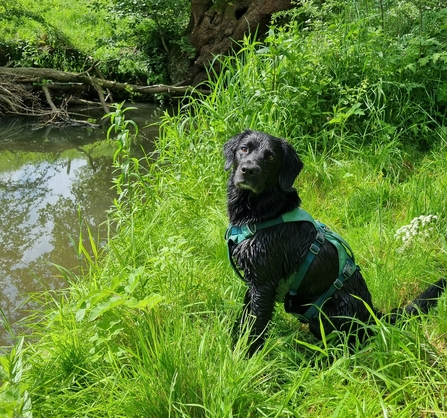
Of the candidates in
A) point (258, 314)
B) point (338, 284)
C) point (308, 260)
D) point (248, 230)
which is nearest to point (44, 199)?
point (248, 230)

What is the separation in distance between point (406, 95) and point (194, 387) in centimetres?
373

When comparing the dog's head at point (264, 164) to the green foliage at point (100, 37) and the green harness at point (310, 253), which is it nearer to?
the green harness at point (310, 253)

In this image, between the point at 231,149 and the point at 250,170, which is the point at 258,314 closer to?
the point at 250,170

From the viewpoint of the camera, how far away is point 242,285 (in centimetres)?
257

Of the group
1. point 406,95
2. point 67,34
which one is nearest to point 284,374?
point 406,95

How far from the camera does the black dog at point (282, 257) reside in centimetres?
214

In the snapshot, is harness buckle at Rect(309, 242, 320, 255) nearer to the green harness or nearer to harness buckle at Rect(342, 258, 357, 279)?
the green harness

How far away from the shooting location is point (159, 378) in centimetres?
169

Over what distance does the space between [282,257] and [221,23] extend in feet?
27.3

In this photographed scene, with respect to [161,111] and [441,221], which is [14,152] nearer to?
[161,111]

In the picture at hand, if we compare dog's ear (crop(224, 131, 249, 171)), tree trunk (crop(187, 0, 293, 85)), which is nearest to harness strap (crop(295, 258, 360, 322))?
dog's ear (crop(224, 131, 249, 171))

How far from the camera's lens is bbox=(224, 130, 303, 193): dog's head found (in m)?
2.13

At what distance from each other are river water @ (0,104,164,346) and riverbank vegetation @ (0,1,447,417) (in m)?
0.29

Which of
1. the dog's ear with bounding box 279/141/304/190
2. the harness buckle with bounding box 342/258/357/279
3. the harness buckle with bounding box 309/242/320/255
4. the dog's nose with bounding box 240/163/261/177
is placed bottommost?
the harness buckle with bounding box 342/258/357/279
